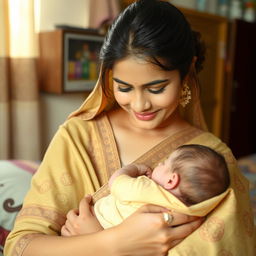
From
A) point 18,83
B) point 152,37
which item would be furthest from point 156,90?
point 18,83

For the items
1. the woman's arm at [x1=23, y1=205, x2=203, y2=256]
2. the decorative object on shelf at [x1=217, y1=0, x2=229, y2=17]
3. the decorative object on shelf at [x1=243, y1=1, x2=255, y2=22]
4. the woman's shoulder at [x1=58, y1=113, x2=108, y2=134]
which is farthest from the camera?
the decorative object on shelf at [x1=243, y1=1, x2=255, y2=22]

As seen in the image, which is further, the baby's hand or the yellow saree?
the baby's hand

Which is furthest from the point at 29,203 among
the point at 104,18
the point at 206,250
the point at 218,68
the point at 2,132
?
the point at 218,68

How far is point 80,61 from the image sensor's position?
266cm

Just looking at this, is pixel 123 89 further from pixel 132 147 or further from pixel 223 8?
pixel 223 8

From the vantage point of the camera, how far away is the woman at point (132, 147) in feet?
3.03

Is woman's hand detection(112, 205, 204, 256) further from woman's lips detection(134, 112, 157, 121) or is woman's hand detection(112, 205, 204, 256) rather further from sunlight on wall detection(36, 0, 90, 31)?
sunlight on wall detection(36, 0, 90, 31)

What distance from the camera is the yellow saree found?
958mm

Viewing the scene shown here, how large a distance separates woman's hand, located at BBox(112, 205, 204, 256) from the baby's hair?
7 centimetres

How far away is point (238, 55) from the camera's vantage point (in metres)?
4.42

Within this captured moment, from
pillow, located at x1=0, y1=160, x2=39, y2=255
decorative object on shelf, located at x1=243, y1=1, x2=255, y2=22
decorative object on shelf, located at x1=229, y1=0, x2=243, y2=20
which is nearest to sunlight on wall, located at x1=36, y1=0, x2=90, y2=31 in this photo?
pillow, located at x1=0, y1=160, x2=39, y2=255

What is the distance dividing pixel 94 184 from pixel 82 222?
163 millimetres

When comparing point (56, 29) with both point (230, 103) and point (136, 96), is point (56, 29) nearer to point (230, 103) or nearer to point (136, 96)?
point (136, 96)

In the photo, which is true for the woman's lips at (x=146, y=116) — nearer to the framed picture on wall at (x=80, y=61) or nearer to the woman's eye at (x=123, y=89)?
the woman's eye at (x=123, y=89)
